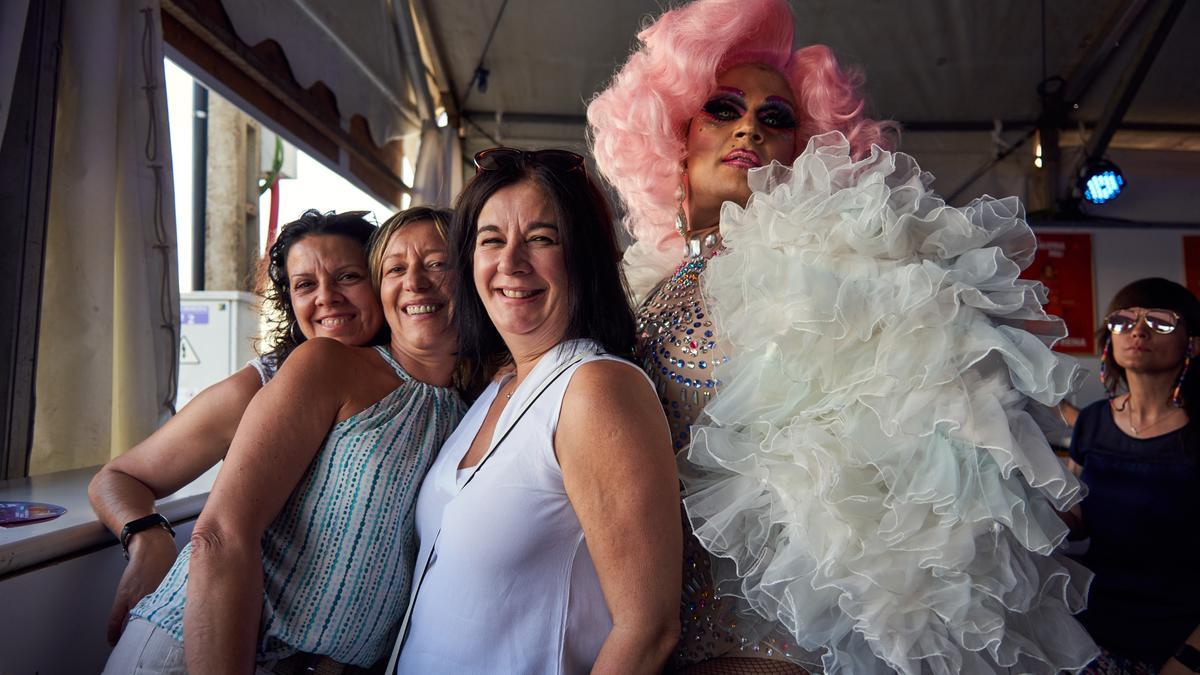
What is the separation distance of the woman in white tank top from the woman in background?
1660 millimetres

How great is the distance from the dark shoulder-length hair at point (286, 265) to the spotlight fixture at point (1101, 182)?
5.56 m

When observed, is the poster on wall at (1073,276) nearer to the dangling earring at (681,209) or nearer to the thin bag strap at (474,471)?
the dangling earring at (681,209)

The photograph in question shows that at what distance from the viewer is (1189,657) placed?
2.05 m

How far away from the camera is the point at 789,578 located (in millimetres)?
1352

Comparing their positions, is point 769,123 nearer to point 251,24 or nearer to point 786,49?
point 786,49

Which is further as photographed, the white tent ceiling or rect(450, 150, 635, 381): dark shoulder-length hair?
the white tent ceiling

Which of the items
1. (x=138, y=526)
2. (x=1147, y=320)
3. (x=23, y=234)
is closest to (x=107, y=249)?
(x=23, y=234)

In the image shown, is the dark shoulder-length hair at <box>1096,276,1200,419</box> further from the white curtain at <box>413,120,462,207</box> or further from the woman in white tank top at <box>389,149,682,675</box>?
the white curtain at <box>413,120,462,207</box>

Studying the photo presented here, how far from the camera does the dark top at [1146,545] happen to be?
2389 mm

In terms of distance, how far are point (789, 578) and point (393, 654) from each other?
73 cm

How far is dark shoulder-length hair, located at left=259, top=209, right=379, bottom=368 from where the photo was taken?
2270 millimetres

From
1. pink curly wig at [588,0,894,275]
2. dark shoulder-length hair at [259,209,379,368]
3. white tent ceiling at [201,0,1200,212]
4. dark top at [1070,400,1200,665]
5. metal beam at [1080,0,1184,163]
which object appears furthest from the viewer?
white tent ceiling at [201,0,1200,212]

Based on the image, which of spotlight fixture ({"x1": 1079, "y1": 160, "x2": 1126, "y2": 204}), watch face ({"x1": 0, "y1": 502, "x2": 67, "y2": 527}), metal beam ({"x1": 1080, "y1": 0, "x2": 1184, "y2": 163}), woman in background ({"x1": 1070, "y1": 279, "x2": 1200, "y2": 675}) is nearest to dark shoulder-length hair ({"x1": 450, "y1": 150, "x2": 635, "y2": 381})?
watch face ({"x1": 0, "y1": 502, "x2": 67, "y2": 527})

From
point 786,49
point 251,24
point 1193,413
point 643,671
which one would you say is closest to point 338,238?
point 786,49
